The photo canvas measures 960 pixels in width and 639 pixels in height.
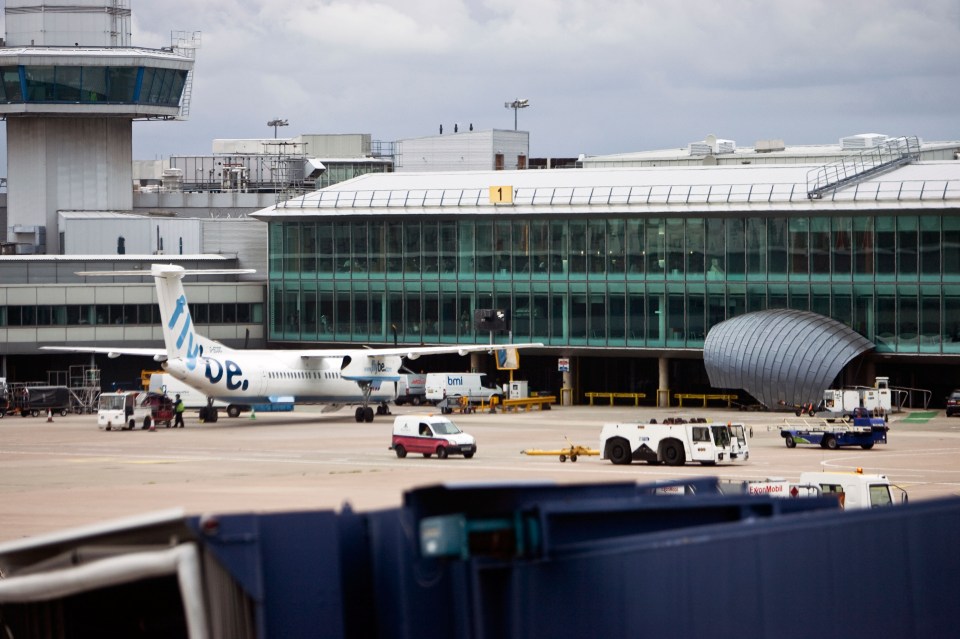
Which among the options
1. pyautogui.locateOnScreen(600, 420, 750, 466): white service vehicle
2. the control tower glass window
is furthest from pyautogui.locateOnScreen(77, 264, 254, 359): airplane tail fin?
the control tower glass window

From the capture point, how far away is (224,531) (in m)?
7.32

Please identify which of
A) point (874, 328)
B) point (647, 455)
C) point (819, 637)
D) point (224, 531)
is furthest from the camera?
point (874, 328)

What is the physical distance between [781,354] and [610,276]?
14255 mm

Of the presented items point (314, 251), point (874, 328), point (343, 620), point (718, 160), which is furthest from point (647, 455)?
point (718, 160)

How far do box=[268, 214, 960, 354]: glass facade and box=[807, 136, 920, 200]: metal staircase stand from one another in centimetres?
198

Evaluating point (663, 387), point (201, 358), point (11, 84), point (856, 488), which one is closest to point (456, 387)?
point (663, 387)

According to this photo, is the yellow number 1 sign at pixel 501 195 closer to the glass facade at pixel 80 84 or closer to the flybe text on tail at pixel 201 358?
the flybe text on tail at pixel 201 358

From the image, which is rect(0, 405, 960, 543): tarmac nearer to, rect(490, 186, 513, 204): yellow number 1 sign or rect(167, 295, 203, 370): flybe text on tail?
rect(167, 295, 203, 370): flybe text on tail

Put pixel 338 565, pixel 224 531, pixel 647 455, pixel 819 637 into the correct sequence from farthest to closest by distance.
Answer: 1. pixel 647 455
2. pixel 819 637
3. pixel 338 565
4. pixel 224 531

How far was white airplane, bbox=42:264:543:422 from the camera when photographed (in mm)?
76375

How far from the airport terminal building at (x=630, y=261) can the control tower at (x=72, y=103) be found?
630 inches

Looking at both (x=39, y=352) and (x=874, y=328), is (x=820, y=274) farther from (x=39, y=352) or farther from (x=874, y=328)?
(x=39, y=352)

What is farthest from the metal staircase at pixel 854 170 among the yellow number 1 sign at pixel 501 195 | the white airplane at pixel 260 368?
the white airplane at pixel 260 368

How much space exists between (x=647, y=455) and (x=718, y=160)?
76.8 meters
